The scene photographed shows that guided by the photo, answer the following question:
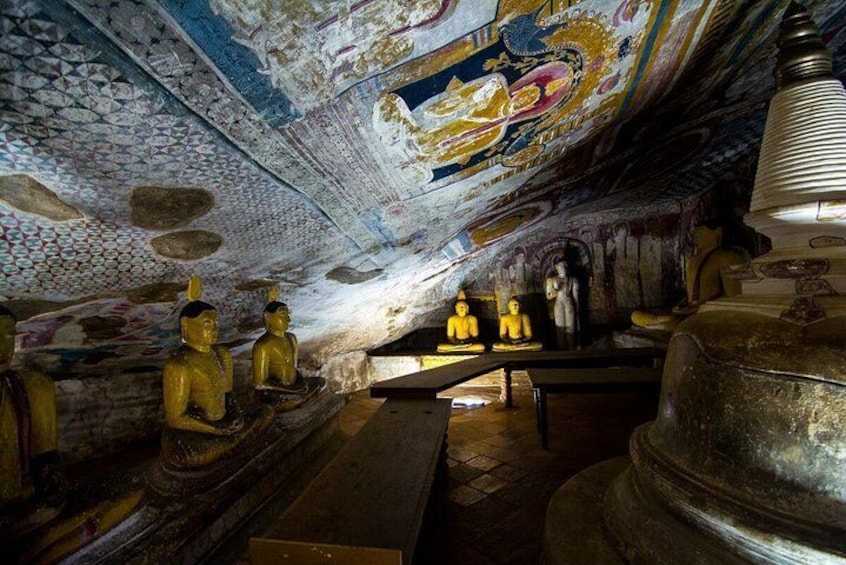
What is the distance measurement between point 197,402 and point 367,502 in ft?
6.26

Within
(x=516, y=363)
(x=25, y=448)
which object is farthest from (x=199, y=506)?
(x=516, y=363)

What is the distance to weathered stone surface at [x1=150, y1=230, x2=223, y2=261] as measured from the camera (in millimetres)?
2764

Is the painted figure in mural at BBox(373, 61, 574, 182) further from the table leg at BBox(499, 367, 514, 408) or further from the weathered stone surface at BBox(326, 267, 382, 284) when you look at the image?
the table leg at BBox(499, 367, 514, 408)

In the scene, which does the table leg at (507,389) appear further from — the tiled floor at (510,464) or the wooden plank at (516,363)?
the wooden plank at (516,363)

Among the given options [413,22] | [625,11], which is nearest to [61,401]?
[413,22]

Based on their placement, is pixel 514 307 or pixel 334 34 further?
pixel 514 307

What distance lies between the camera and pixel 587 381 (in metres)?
3.61

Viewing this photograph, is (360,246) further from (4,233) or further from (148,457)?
(148,457)

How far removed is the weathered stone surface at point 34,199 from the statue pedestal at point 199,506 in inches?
70.1


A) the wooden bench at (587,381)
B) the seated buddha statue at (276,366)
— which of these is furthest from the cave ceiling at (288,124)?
the wooden bench at (587,381)

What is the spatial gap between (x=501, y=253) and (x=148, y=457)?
23.9 ft

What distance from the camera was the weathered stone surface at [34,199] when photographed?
1.87 m

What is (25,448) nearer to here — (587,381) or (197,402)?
(197,402)

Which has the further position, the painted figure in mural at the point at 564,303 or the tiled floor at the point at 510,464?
the painted figure in mural at the point at 564,303
